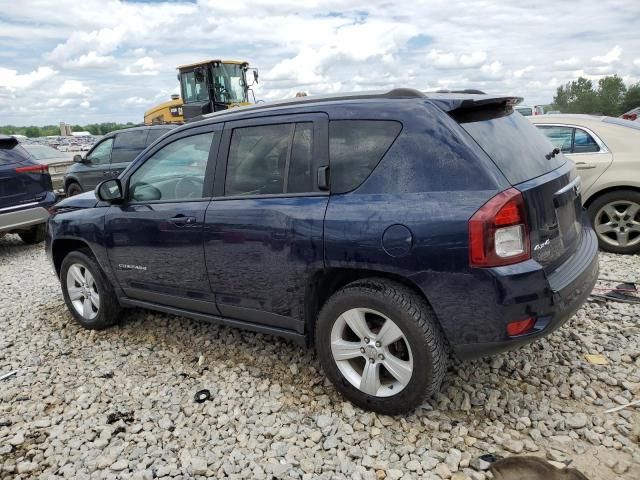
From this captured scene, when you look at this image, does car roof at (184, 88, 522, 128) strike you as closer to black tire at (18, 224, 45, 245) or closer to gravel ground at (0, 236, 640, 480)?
gravel ground at (0, 236, 640, 480)

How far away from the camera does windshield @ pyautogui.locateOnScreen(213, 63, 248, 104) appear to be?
16078mm

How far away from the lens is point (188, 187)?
3.71 m

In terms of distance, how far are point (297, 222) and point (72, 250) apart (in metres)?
2.72

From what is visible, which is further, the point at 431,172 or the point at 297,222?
the point at 297,222

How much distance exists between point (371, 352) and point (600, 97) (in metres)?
81.2

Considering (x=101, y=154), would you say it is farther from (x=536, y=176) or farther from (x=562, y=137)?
(x=536, y=176)

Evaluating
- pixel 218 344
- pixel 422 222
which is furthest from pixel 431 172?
pixel 218 344

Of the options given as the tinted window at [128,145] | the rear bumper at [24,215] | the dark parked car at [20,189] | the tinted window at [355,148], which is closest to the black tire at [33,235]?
the dark parked car at [20,189]

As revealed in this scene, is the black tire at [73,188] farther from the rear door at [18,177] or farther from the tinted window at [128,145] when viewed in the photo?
the rear door at [18,177]

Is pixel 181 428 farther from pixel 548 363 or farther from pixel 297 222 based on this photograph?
pixel 548 363

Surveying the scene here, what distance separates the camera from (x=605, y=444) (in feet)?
8.75

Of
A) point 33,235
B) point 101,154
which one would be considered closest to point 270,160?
point 33,235

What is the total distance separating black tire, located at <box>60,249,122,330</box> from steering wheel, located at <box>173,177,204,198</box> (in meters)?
1.24

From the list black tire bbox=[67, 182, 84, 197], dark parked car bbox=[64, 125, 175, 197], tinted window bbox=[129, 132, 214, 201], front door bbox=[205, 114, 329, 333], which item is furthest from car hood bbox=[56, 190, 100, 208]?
black tire bbox=[67, 182, 84, 197]
